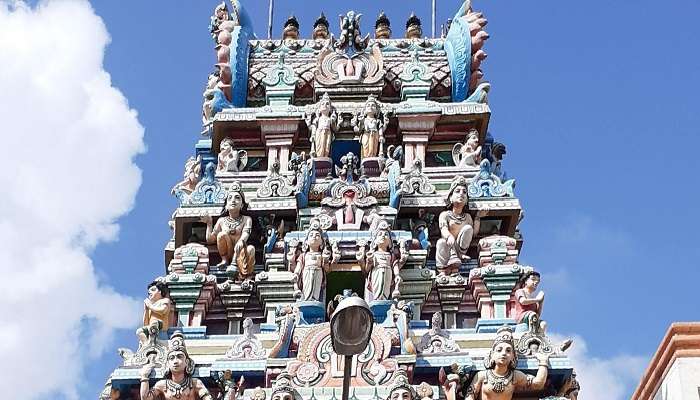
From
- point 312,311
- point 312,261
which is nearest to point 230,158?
point 312,261

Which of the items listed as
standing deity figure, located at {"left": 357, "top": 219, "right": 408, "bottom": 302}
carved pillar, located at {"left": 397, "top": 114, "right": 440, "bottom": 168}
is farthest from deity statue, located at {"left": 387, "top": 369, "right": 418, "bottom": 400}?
carved pillar, located at {"left": 397, "top": 114, "right": 440, "bottom": 168}

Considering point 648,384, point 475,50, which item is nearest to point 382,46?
point 475,50

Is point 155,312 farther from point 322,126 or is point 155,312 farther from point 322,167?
point 322,126

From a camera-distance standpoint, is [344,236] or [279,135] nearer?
[344,236]

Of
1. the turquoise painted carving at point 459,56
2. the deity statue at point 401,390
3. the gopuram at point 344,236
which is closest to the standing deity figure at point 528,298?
the gopuram at point 344,236

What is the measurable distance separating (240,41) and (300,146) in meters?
2.89

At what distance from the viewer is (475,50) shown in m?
24.8

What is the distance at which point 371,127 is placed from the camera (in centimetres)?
2295

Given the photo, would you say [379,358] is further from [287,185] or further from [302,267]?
[287,185]

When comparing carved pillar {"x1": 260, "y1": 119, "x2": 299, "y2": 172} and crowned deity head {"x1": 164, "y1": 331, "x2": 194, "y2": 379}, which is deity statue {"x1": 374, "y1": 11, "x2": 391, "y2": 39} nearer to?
carved pillar {"x1": 260, "y1": 119, "x2": 299, "y2": 172}

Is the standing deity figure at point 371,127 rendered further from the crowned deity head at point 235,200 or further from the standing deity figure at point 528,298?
the standing deity figure at point 528,298

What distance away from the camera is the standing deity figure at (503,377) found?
17.4 meters

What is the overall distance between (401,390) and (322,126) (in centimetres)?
764

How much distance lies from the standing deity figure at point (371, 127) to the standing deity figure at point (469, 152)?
1.48 meters
